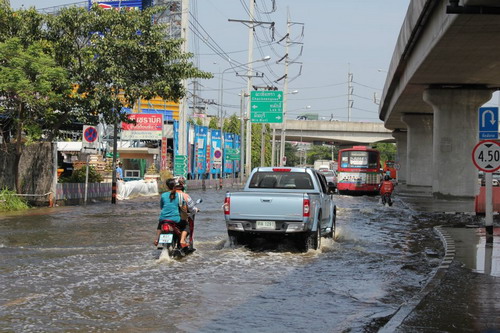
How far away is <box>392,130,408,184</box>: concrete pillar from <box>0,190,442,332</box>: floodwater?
5773 cm

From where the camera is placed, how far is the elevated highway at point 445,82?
20984 millimetres

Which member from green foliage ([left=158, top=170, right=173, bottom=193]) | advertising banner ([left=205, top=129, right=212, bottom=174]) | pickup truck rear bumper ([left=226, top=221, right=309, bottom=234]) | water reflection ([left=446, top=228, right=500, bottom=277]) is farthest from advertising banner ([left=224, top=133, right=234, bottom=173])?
pickup truck rear bumper ([left=226, top=221, right=309, bottom=234])

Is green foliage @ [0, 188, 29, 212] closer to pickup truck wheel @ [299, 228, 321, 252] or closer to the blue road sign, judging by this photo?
pickup truck wheel @ [299, 228, 321, 252]

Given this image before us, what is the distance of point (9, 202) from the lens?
80.7 feet

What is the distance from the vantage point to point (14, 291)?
9.36 meters

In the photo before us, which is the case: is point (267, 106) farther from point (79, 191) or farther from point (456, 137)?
point (79, 191)

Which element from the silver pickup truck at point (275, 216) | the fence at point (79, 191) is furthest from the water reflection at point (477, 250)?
the fence at point (79, 191)

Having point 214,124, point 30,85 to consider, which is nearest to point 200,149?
point 30,85

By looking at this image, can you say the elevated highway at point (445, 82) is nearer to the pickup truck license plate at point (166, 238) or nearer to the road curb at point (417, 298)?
the road curb at point (417, 298)

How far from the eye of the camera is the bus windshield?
46.7 meters

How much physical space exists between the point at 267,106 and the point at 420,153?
43.8ft

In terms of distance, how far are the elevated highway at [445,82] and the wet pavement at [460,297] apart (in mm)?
6376

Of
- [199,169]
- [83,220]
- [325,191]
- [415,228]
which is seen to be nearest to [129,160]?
[199,169]

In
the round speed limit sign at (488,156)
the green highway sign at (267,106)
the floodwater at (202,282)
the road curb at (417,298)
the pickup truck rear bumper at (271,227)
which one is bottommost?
the floodwater at (202,282)
